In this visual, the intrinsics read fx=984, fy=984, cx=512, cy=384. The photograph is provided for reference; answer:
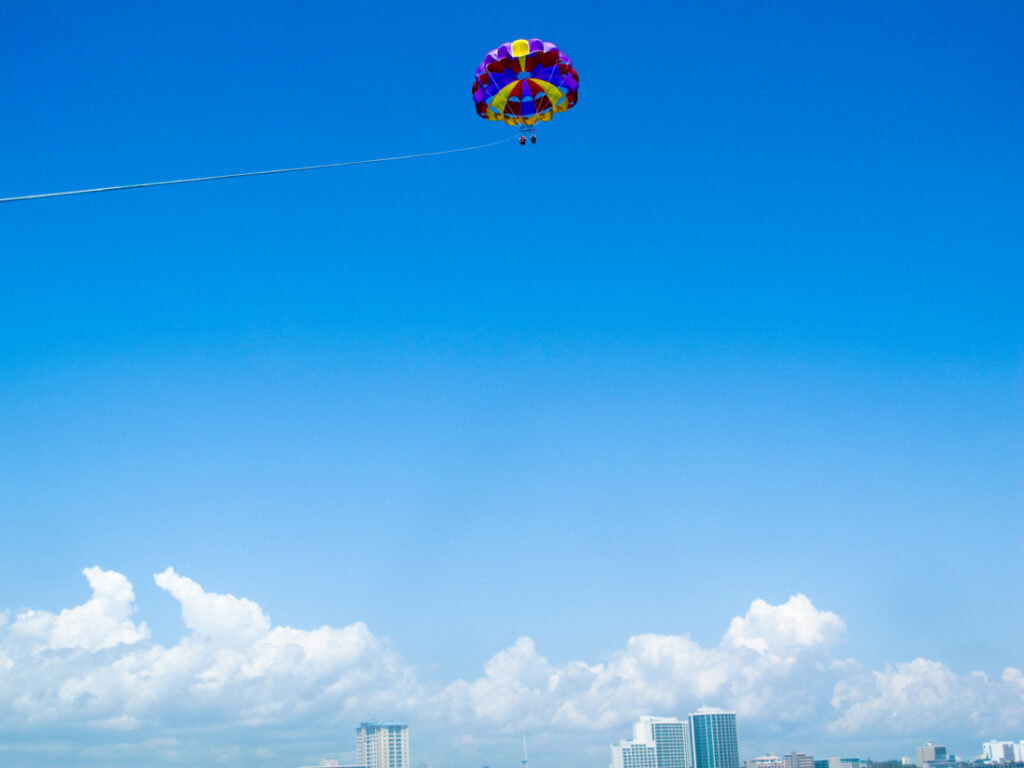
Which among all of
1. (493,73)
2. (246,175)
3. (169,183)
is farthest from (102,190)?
(493,73)

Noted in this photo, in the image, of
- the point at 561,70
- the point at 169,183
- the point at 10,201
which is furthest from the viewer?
the point at 561,70

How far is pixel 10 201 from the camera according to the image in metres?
19.8

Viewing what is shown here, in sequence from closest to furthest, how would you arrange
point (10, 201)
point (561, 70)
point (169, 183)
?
1. point (10, 201)
2. point (169, 183)
3. point (561, 70)

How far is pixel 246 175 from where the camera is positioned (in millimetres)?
21781

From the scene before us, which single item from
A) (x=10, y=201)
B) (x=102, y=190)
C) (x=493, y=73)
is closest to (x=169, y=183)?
(x=102, y=190)

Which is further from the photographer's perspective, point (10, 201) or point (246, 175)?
point (246, 175)

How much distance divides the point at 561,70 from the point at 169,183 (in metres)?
17.9

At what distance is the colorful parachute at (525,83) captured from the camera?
3478 cm

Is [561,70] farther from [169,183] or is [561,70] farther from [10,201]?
[10,201]

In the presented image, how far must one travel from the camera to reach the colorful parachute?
1369 inches

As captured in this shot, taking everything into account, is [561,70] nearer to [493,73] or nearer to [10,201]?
[493,73]

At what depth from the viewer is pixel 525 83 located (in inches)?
1385

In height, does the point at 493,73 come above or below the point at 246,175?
above

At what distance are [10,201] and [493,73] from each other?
1968 centimetres
